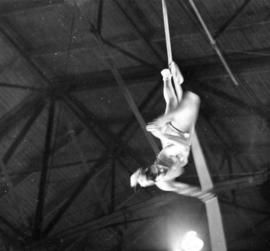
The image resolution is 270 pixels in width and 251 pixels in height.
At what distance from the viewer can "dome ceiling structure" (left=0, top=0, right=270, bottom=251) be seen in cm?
936

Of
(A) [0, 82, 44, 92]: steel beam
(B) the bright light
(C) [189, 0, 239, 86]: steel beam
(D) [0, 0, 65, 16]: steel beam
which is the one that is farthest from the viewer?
(A) [0, 82, 44, 92]: steel beam

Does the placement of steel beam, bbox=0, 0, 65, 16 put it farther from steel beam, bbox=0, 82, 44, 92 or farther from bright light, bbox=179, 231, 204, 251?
bright light, bbox=179, 231, 204, 251

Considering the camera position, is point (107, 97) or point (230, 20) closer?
point (230, 20)

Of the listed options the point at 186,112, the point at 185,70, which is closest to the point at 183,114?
the point at 186,112

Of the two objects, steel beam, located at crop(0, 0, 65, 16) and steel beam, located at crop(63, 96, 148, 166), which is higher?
steel beam, located at crop(0, 0, 65, 16)

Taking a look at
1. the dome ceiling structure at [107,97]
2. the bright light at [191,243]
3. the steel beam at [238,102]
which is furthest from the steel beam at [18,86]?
the bright light at [191,243]

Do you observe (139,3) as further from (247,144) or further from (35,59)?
(247,144)

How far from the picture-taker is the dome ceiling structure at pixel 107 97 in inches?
368

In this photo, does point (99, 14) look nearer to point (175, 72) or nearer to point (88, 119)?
point (88, 119)

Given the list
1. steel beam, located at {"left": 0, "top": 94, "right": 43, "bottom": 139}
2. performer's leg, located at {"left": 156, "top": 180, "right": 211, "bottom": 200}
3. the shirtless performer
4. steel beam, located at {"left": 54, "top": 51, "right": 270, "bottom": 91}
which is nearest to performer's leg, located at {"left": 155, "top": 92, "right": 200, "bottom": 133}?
the shirtless performer

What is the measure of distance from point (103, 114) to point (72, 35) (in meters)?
2.27

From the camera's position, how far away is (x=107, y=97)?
11094 mm

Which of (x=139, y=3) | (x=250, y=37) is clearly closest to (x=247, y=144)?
(x=250, y=37)

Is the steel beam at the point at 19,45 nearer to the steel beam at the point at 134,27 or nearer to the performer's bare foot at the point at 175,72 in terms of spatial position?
the steel beam at the point at 134,27
